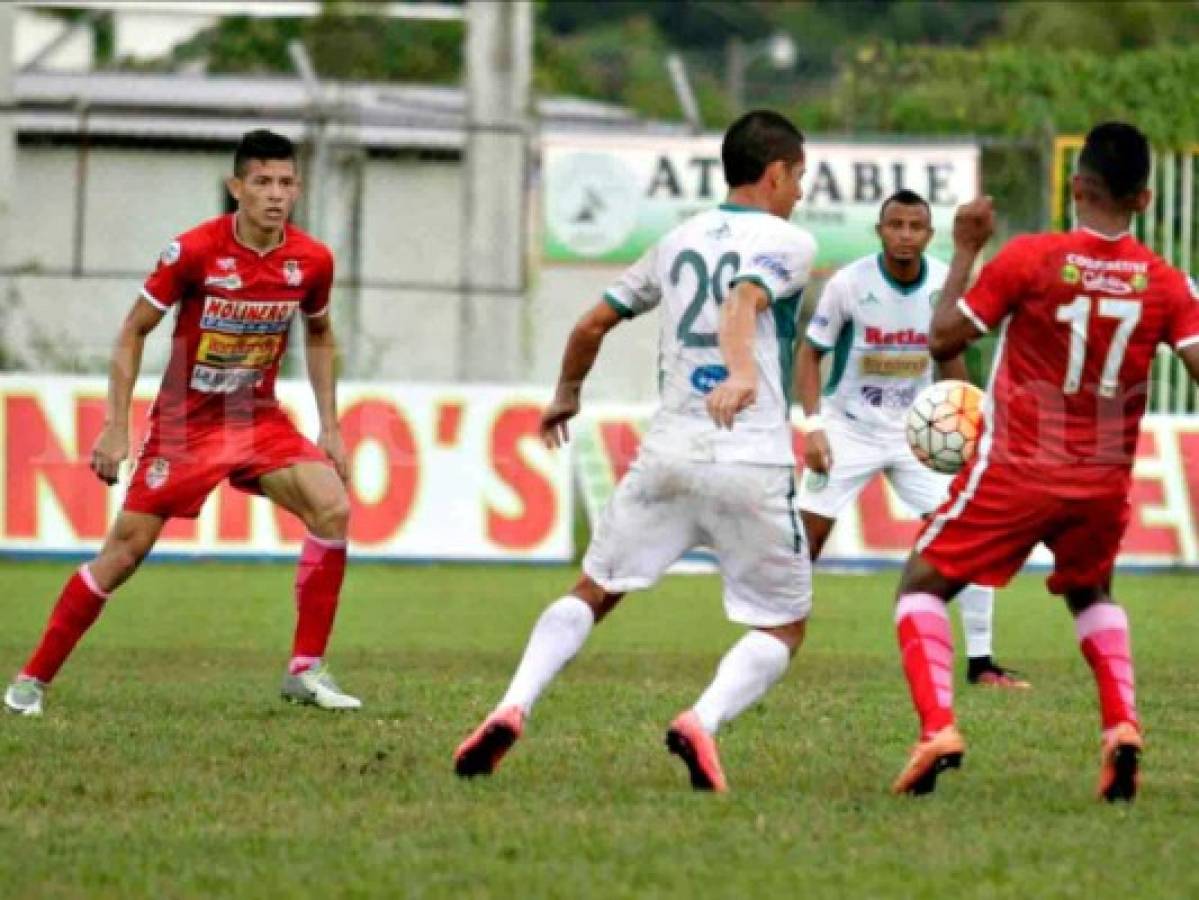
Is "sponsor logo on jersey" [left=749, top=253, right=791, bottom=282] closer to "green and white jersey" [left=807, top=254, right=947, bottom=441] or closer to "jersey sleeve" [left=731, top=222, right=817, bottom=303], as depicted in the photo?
"jersey sleeve" [left=731, top=222, right=817, bottom=303]

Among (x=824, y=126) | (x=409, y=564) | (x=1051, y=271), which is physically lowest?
(x=409, y=564)

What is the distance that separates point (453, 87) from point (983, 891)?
37449mm

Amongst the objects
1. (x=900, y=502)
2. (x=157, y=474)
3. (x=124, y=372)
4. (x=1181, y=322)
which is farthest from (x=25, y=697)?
(x=900, y=502)

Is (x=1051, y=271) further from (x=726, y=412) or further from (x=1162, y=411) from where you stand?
(x=1162, y=411)

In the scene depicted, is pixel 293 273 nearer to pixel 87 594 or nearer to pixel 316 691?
pixel 87 594

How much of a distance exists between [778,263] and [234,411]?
350cm

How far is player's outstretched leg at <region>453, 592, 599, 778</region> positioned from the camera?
8422mm

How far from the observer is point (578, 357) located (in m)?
8.58

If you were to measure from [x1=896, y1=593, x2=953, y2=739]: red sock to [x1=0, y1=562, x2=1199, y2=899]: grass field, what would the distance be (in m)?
0.32

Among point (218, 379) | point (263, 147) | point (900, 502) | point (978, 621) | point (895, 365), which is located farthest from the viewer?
point (900, 502)

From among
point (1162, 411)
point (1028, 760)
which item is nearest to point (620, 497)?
point (1028, 760)

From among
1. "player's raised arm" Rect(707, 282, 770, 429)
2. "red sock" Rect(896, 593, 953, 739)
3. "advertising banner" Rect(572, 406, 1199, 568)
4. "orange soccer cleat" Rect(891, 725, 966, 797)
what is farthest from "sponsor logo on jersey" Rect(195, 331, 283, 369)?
"advertising banner" Rect(572, 406, 1199, 568)

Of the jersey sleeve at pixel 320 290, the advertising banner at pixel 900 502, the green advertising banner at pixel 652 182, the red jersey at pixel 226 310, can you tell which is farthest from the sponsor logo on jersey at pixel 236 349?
the green advertising banner at pixel 652 182

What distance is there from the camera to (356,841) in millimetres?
7418
